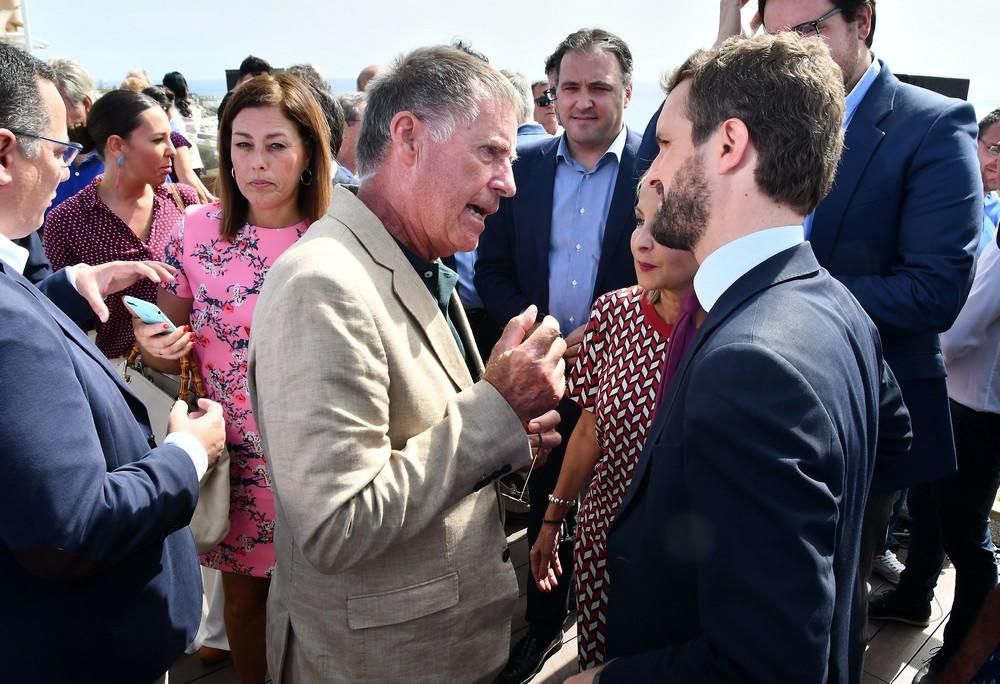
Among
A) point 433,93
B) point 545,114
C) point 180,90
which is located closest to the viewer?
point 433,93

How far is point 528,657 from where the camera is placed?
2.86 meters

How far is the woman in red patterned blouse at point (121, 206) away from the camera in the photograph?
2.88m

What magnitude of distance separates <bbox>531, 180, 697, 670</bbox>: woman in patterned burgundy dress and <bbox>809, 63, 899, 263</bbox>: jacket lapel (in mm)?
543

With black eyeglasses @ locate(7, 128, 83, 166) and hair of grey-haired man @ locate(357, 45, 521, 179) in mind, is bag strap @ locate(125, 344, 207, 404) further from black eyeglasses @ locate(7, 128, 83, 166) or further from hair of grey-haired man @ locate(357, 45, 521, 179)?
hair of grey-haired man @ locate(357, 45, 521, 179)

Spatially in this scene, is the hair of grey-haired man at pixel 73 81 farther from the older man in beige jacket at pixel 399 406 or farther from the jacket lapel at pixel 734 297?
the jacket lapel at pixel 734 297

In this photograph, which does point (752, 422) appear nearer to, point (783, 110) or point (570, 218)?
point (783, 110)

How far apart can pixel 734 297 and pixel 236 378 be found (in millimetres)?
1771

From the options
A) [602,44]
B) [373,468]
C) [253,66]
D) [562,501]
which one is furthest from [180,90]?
[373,468]

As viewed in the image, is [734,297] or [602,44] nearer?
[734,297]

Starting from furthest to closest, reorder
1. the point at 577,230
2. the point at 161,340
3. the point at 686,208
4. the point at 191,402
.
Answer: the point at 577,230 < the point at 191,402 < the point at 161,340 < the point at 686,208

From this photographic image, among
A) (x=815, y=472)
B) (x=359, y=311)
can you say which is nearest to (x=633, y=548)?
(x=815, y=472)

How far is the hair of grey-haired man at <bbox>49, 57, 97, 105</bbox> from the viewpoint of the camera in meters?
4.79

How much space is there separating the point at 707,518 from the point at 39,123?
5.20ft

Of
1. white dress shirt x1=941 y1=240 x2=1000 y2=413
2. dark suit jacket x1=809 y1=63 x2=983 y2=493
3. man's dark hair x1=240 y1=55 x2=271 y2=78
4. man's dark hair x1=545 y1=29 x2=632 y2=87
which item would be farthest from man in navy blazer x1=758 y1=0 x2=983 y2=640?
man's dark hair x1=240 y1=55 x2=271 y2=78
